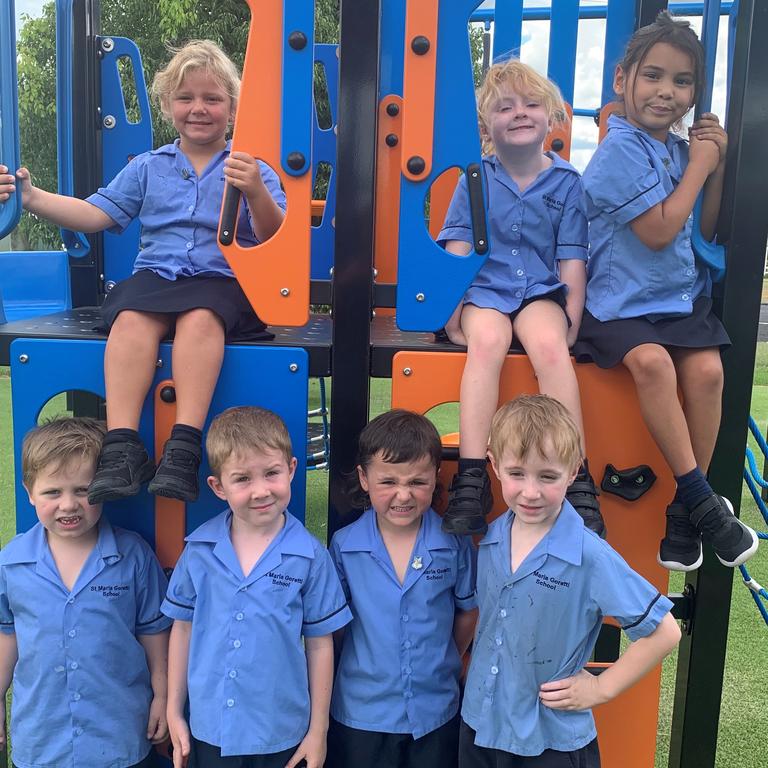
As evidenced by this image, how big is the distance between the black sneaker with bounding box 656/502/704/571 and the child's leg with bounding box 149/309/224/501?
1.27m

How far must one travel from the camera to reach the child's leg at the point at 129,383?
2000 mm

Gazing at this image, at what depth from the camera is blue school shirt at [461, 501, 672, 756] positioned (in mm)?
1751

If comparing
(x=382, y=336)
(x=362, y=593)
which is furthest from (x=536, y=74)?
(x=362, y=593)

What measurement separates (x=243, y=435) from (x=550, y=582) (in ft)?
2.65

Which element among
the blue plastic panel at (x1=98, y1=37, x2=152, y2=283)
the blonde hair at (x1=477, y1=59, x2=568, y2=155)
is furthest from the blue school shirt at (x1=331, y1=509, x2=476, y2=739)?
the blue plastic panel at (x1=98, y1=37, x2=152, y2=283)

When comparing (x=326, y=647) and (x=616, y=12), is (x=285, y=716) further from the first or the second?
(x=616, y=12)

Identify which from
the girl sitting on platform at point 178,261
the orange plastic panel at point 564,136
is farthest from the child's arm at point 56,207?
the orange plastic panel at point 564,136

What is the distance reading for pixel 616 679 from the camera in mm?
1732

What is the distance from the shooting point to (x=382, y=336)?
2.41 m

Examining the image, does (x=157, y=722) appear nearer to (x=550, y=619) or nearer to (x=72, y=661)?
(x=72, y=661)

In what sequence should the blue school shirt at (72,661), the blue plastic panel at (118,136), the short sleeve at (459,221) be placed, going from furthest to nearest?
the blue plastic panel at (118,136)
the short sleeve at (459,221)
the blue school shirt at (72,661)

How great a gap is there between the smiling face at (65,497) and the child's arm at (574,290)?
1.36m

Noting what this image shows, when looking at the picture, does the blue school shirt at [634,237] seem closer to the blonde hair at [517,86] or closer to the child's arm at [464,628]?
the blonde hair at [517,86]

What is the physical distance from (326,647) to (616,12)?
8.52 ft
